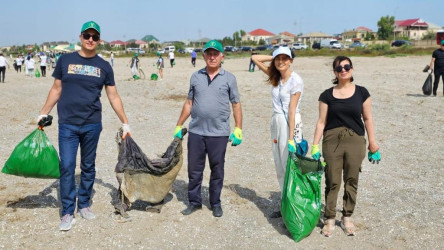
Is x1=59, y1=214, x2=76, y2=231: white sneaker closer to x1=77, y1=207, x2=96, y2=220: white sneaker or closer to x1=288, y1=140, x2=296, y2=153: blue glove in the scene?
x1=77, y1=207, x2=96, y2=220: white sneaker

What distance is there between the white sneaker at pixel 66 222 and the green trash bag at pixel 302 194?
2.11m

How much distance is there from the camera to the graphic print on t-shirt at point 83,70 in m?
3.75

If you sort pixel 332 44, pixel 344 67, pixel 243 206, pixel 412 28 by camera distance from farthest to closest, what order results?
pixel 412 28 → pixel 332 44 → pixel 243 206 → pixel 344 67

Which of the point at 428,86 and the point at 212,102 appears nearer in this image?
the point at 212,102

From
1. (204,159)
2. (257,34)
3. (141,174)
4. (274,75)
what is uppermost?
(257,34)

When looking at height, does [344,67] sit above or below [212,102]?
above

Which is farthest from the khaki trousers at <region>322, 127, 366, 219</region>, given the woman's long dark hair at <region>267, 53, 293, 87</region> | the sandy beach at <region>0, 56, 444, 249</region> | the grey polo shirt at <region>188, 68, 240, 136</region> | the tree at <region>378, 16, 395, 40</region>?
the tree at <region>378, 16, 395, 40</region>

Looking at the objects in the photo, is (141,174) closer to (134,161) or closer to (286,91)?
(134,161)

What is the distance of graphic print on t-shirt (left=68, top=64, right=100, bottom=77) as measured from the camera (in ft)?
12.3

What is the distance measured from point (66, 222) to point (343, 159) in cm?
273

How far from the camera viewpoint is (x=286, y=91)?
3.90 m

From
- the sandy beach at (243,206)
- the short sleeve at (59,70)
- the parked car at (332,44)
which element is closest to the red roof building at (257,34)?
the parked car at (332,44)

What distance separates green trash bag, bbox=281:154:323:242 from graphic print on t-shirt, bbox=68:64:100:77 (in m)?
2.01

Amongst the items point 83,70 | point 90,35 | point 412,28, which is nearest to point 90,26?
point 90,35
